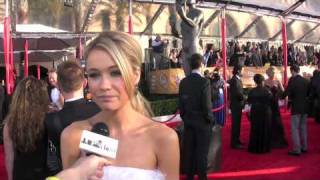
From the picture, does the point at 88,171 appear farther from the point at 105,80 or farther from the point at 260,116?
the point at 260,116

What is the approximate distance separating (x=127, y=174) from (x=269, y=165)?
629cm

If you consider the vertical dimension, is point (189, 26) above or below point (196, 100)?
above

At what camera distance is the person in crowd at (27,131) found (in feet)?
11.3

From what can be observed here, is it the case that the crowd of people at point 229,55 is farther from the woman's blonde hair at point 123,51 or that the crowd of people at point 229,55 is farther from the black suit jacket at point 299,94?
the woman's blonde hair at point 123,51

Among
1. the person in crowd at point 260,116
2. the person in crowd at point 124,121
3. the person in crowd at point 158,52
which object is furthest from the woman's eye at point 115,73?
the person in crowd at point 158,52

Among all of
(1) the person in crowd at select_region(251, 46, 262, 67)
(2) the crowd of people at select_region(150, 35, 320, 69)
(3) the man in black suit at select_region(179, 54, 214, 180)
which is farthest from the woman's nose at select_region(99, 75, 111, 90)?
(1) the person in crowd at select_region(251, 46, 262, 67)

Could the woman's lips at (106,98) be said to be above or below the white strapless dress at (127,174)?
above

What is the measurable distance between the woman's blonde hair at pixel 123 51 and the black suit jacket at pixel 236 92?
7142 mm

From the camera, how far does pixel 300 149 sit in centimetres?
845

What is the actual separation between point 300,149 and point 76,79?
19.2 feet

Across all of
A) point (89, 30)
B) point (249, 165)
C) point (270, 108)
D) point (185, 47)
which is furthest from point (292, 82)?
point (89, 30)

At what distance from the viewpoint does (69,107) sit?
3.56 metres

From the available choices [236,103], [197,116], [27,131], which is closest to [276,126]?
[236,103]

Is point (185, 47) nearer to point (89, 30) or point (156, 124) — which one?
point (156, 124)
